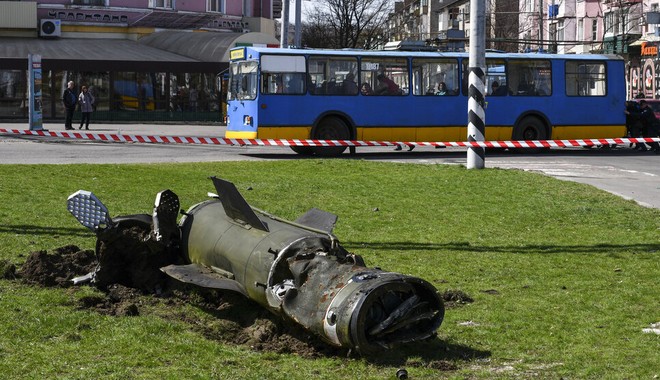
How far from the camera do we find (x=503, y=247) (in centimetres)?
1085

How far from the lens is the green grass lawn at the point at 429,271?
614cm

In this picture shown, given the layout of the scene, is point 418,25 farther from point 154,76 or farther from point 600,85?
point 600,85

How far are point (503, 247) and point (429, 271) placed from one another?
1.80 metres

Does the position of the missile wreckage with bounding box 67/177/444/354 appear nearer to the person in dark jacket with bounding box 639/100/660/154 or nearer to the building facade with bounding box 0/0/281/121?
the person in dark jacket with bounding box 639/100/660/154

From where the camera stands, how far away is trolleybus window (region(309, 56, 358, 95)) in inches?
1056

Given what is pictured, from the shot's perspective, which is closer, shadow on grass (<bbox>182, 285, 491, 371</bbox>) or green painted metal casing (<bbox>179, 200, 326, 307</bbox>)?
shadow on grass (<bbox>182, 285, 491, 371</bbox>)

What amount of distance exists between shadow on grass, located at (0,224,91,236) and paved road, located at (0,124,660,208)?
32.0 ft

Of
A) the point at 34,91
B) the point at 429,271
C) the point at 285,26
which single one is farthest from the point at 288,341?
the point at 285,26

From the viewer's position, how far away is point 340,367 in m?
6.11

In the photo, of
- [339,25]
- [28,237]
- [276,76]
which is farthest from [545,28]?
[28,237]

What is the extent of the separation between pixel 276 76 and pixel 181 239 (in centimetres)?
1829

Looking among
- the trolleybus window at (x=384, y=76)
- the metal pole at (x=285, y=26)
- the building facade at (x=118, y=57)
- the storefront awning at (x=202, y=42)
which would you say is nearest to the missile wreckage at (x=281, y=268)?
the trolleybus window at (x=384, y=76)

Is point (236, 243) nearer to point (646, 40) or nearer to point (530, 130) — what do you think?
point (530, 130)

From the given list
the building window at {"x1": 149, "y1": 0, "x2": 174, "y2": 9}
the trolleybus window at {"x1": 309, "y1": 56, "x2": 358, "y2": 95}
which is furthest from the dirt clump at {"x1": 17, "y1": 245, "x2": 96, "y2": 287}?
the building window at {"x1": 149, "y1": 0, "x2": 174, "y2": 9}
